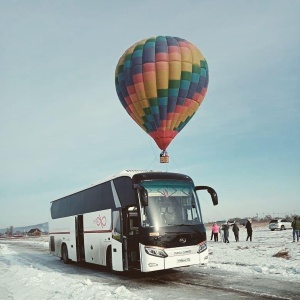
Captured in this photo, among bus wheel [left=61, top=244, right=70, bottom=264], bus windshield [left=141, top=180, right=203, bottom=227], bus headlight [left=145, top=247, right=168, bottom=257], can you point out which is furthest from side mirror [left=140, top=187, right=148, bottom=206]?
bus wheel [left=61, top=244, right=70, bottom=264]

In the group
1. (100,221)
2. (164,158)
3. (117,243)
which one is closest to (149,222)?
(117,243)

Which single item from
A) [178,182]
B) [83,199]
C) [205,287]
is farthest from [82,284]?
[83,199]

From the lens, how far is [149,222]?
12.7 m

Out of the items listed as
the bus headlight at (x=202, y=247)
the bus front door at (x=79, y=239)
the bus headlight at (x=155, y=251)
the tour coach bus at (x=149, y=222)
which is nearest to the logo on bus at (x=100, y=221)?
the tour coach bus at (x=149, y=222)

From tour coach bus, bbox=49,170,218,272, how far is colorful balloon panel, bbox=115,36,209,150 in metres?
11.9

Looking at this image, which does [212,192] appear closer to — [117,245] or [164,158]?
[117,245]

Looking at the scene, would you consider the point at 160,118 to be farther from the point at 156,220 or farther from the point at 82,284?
the point at 82,284

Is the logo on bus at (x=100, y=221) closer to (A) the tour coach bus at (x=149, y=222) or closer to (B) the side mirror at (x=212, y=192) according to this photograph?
(A) the tour coach bus at (x=149, y=222)

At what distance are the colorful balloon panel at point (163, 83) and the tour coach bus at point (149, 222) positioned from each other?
1185 cm

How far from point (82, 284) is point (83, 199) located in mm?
7099

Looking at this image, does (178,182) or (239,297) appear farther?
(178,182)

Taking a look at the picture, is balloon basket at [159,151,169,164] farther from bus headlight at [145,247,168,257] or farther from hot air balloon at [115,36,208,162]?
bus headlight at [145,247,168,257]

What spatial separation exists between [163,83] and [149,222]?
15.4 m

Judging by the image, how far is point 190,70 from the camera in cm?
2664
